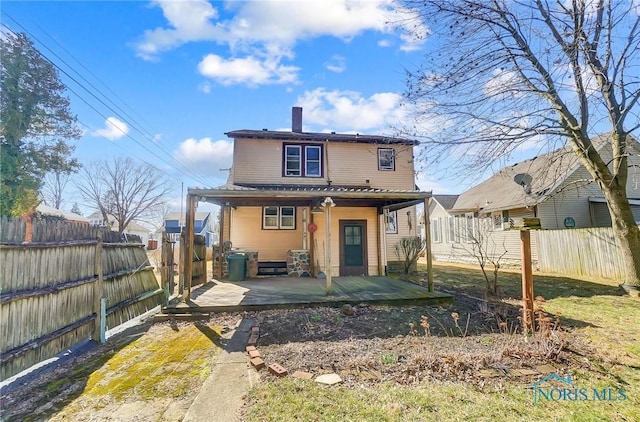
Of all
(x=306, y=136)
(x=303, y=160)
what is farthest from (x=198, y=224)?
(x=306, y=136)

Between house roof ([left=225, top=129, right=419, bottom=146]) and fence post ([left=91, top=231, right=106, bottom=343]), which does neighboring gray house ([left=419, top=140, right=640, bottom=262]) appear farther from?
fence post ([left=91, top=231, right=106, bottom=343])

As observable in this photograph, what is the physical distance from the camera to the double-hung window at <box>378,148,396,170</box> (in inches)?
512

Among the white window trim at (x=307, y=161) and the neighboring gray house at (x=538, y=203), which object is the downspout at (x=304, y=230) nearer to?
the white window trim at (x=307, y=161)

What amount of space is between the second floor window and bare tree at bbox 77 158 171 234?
24909 millimetres

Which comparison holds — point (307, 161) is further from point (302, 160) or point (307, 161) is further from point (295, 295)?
point (295, 295)

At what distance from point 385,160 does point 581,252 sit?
333 inches

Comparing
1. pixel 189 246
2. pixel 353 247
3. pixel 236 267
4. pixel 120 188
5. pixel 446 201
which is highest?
pixel 120 188

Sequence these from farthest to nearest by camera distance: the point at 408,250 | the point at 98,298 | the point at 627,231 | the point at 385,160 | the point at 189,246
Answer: the point at 408,250 → the point at 385,160 → the point at 627,231 → the point at 189,246 → the point at 98,298

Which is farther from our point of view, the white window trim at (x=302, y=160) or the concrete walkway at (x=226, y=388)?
the white window trim at (x=302, y=160)

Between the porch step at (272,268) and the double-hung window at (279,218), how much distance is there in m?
1.39

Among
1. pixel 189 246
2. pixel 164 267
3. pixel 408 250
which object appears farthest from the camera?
pixel 408 250

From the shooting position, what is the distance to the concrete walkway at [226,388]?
273 cm

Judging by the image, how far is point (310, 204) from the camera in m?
11.6

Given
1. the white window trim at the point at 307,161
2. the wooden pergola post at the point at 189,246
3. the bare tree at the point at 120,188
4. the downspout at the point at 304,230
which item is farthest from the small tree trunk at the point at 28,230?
the bare tree at the point at 120,188
